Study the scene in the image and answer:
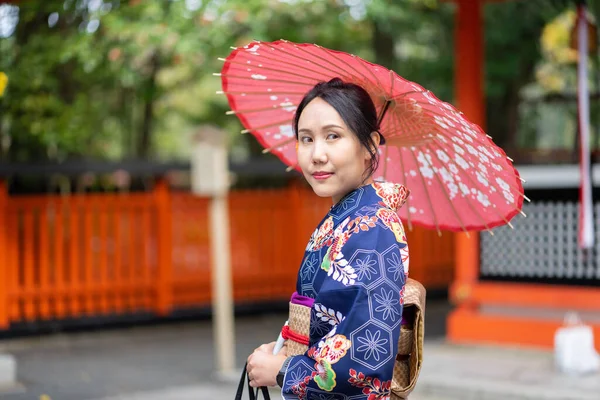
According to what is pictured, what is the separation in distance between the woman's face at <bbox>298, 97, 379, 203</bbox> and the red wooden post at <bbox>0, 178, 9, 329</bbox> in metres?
7.66

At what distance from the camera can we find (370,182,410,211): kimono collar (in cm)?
239

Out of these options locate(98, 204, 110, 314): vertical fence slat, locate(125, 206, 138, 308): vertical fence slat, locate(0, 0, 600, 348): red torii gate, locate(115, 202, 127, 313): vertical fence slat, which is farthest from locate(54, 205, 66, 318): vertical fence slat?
locate(0, 0, 600, 348): red torii gate

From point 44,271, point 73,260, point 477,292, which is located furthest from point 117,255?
point 477,292

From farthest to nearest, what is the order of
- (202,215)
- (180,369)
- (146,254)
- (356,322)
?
(202,215) < (146,254) < (180,369) < (356,322)

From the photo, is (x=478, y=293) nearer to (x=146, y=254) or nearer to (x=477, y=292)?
(x=477, y=292)

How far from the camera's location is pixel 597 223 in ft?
27.1

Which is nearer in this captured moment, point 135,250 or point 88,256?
point 88,256

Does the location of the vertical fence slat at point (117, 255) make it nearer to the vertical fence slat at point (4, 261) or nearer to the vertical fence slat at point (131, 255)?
the vertical fence slat at point (131, 255)

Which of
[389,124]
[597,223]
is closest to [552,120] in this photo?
[597,223]

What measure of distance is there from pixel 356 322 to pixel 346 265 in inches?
6.1

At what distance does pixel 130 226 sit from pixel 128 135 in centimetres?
685

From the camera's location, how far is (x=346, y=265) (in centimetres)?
220

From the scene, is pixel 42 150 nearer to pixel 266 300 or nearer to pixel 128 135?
pixel 266 300

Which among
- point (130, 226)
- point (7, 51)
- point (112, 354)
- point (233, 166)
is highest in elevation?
point (7, 51)
